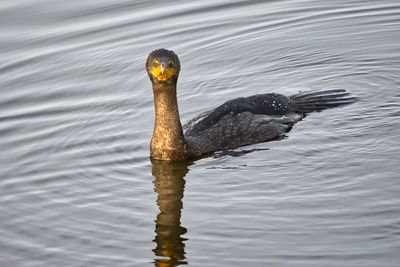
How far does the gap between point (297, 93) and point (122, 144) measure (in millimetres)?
2690

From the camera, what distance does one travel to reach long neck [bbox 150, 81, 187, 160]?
1284 cm

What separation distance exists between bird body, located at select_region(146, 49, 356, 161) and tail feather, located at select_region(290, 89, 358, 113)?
19mm

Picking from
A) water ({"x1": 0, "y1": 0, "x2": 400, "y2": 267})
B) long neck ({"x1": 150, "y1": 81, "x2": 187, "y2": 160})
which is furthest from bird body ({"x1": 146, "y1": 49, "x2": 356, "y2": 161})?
water ({"x1": 0, "y1": 0, "x2": 400, "y2": 267})

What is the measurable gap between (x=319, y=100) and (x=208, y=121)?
1706mm

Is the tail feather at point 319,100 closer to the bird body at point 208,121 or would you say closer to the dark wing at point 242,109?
the bird body at point 208,121

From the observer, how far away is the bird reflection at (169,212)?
33.3ft

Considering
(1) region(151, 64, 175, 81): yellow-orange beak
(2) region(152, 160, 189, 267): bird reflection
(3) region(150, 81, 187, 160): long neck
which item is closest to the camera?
(2) region(152, 160, 189, 267): bird reflection

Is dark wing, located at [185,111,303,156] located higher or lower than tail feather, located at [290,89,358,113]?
lower

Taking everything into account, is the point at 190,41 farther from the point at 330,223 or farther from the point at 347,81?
the point at 330,223

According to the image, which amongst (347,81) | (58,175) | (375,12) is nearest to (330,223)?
(58,175)

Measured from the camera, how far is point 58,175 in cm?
1241

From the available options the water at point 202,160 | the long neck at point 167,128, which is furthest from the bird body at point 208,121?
the water at point 202,160

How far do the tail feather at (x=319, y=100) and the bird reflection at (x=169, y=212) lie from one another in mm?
2002

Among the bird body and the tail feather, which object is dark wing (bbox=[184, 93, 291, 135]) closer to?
the bird body
